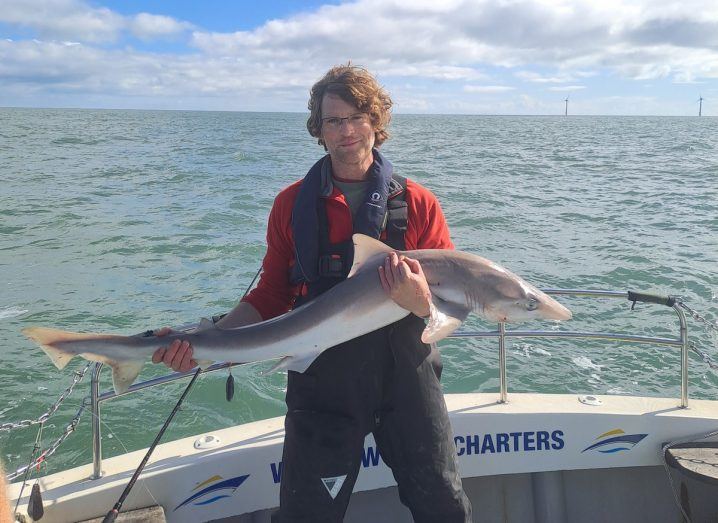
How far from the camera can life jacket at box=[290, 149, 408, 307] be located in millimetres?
3088

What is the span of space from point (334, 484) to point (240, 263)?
37.5ft

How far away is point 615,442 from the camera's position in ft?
13.1

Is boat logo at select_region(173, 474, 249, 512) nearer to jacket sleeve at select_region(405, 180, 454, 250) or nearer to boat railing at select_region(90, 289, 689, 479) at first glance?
boat railing at select_region(90, 289, 689, 479)

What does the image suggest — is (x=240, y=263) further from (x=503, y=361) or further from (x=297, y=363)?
(x=297, y=363)

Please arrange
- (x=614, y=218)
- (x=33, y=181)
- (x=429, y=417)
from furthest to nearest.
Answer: (x=33, y=181)
(x=614, y=218)
(x=429, y=417)

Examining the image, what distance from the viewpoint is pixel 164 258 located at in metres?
14.2

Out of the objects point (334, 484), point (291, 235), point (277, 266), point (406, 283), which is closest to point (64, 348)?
point (277, 266)

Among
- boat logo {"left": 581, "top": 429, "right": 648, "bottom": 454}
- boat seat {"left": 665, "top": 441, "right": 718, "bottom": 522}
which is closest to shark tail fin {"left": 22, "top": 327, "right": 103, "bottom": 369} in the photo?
boat logo {"left": 581, "top": 429, "right": 648, "bottom": 454}

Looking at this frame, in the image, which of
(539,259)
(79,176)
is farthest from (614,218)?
(79,176)

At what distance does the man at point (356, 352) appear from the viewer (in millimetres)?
2912

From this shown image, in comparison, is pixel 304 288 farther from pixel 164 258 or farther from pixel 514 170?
pixel 514 170

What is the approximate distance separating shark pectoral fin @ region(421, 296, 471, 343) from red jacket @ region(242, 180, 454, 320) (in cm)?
37

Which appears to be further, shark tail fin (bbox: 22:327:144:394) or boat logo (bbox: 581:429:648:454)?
boat logo (bbox: 581:429:648:454)

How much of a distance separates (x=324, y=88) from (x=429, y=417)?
72.6 inches
